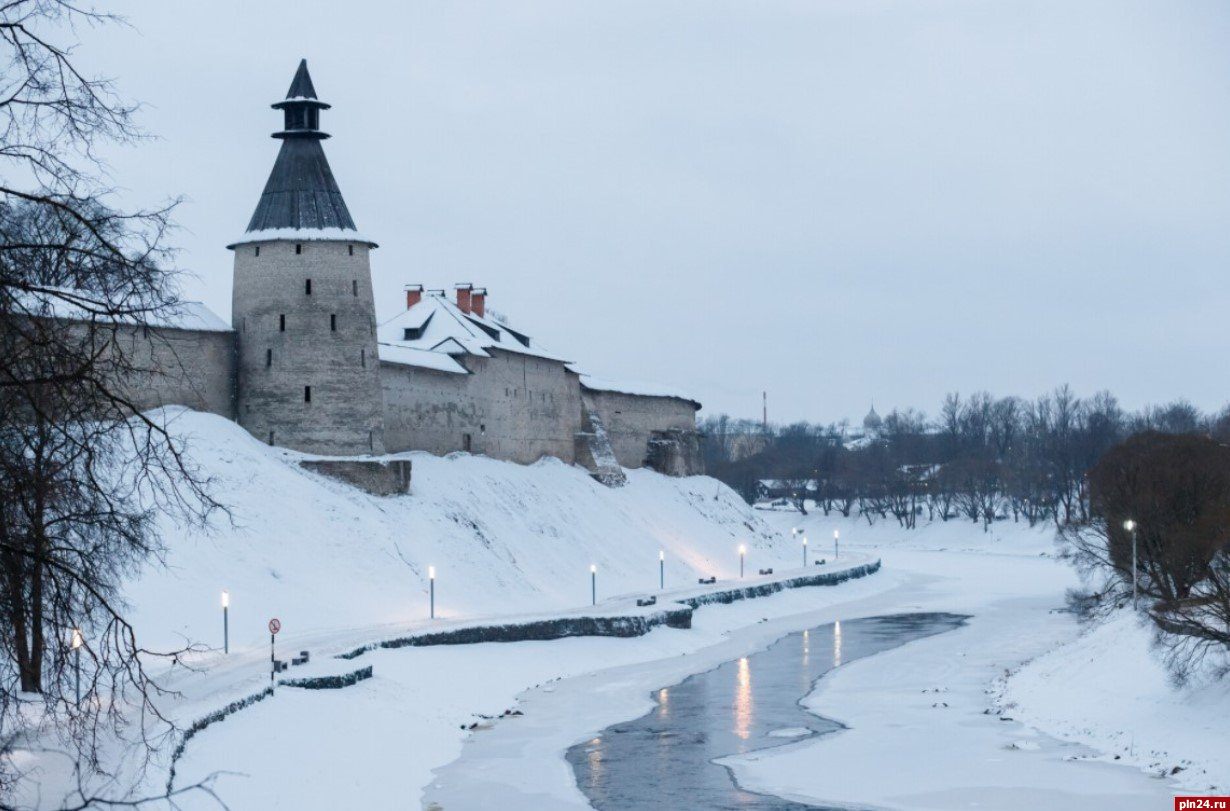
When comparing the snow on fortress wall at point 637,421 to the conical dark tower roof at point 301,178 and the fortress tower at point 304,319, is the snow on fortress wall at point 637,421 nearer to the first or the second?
the fortress tower at point 304,319

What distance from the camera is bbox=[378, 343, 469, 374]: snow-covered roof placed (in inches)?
2000

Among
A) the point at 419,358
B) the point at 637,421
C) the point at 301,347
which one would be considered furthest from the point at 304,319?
the point at 637,421

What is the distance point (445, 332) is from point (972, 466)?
2171 inches

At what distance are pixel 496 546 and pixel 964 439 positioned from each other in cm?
9437

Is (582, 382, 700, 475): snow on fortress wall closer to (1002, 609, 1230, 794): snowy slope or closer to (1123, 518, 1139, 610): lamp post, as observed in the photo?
(1123, 518, 1139, 610): lamp post

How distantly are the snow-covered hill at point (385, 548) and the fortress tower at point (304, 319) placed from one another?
1527 millimetres

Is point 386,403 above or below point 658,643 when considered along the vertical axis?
above

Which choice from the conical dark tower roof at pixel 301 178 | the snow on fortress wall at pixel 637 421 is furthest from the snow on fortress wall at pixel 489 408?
the conical dark tower roof at pixel 301 178

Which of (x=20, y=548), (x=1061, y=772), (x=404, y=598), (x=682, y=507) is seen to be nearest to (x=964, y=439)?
(x=682, y=507)

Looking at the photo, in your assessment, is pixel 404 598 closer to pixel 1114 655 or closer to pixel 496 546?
pixel 496 546

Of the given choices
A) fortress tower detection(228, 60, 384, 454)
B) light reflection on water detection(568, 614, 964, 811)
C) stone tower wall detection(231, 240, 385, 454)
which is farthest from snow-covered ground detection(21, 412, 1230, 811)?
Result: fortress tower detection(228, 60, 384, 454)

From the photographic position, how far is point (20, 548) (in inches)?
341

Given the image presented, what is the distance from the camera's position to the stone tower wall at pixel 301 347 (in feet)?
149

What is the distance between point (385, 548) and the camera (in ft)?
138
